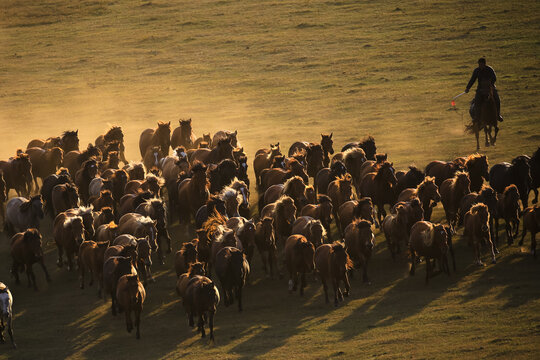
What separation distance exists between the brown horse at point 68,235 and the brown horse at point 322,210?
226 inches

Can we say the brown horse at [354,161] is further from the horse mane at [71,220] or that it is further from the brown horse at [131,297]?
the brown horse at [131,297]

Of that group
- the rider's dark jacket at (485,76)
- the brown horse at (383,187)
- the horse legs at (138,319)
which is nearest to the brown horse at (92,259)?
the horse legs at (138,319)

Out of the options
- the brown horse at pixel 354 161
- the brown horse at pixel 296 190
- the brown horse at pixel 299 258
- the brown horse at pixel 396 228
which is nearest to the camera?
the brown horse at pixel 299 258

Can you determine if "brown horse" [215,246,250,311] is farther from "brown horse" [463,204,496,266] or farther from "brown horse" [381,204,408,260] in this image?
"brown horse" [463,204,496,266]

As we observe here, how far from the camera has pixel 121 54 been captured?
193ft

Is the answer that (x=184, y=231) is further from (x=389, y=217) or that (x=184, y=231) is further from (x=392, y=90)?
(x=392, y=90)

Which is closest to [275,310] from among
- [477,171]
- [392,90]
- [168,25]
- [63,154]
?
[477,171]

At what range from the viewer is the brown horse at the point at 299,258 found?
19.9 metres

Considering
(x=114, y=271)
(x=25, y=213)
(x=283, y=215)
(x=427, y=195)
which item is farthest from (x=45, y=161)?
(x=427, y=195)

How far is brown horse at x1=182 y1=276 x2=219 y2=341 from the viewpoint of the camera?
1800 centimetres

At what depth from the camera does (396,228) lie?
21375 mm

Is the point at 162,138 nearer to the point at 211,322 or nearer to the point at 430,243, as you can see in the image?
the point at 430,243

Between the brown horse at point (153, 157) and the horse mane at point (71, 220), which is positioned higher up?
the brown horse at point (153, 157)

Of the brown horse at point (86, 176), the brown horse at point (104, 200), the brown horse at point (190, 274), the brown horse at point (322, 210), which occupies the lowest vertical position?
the brown horse at point (190, 274)
